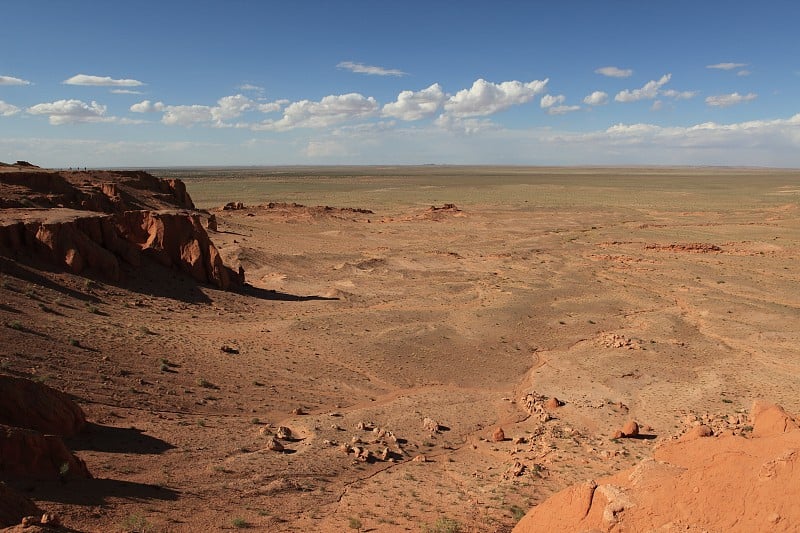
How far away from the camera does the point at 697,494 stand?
25.0ft

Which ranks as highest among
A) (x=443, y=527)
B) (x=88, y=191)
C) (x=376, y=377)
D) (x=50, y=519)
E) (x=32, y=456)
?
(x=88, y=191)

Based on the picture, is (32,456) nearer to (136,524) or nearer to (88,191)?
(136,524)

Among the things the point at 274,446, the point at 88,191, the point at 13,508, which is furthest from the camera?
the point at 88,191

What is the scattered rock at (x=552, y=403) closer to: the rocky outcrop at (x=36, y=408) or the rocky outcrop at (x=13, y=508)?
the rocky outcrop at (x=36, y=408)

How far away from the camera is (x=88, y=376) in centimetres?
1504

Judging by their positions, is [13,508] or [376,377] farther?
[376,377]

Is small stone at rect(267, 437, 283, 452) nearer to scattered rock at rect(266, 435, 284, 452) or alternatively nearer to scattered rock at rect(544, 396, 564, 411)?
scattered rock at rect(266, 435, 284, 452)

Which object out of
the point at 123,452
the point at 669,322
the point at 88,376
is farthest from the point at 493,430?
the point at 669,322

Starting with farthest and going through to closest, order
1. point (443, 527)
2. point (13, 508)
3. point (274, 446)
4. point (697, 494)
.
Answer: point (274, 446)
point (443, 527)
point (697, 494)
point (13, 508)

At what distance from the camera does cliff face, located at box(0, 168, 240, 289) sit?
22.0 m

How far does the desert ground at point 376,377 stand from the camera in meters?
11.5

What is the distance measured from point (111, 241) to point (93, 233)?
0.87 m

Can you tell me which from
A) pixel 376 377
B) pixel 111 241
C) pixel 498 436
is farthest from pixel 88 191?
pixel 498 436

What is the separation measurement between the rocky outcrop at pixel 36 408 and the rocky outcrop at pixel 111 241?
12154 mm
